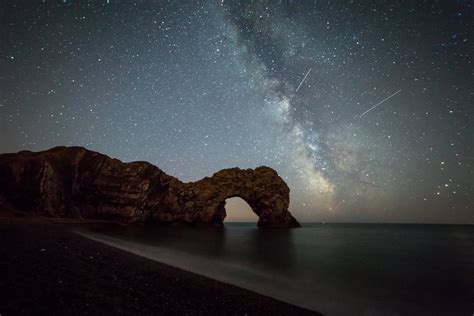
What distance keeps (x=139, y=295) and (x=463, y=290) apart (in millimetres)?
17508

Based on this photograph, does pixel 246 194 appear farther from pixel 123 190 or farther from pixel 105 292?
A: pixel 105 292

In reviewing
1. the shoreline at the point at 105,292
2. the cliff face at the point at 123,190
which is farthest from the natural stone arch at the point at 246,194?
the shoreline at the point at 105,292

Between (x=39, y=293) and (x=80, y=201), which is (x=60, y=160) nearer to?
(x=80, y=201)

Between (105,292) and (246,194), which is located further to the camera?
(246,194)

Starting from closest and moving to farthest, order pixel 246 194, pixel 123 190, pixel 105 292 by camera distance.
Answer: pixel 105 292, pixel 123 190, pixel 246 194

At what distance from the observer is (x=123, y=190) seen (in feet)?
265

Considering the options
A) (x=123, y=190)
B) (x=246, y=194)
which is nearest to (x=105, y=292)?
(x=123, y=190)

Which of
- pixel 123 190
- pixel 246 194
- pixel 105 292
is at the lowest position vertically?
pixel 105 292

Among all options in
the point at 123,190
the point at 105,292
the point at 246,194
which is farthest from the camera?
the point at 246,194

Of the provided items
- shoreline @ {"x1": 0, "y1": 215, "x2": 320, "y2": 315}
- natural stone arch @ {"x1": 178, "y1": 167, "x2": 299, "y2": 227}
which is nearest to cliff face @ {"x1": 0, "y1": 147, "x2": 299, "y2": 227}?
natural stone arch @ {"x1": 178, "y1": 167, "x2": 299, "y2": 227}

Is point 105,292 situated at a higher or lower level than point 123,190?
lower

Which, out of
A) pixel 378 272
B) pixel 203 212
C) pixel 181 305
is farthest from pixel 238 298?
pixel 203 212

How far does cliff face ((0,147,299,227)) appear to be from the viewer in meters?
65.8

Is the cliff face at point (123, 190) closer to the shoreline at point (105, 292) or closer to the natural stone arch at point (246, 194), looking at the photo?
the natural stone arch at point (246, 194)
